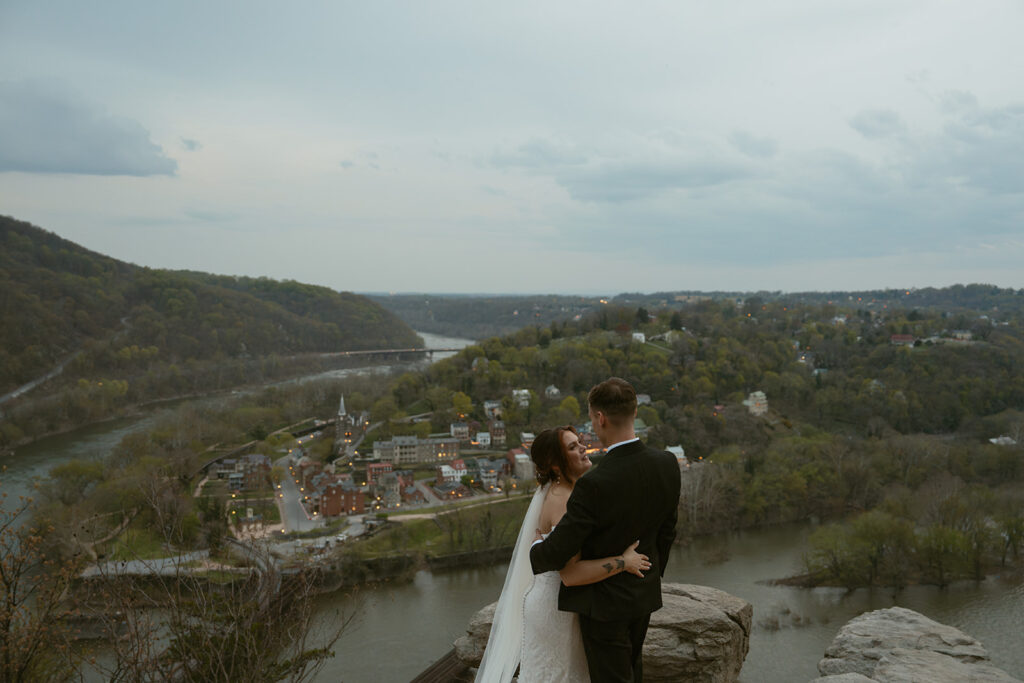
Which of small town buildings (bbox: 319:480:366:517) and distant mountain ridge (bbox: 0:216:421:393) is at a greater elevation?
distant mountain ridge (bbox: 0:216:421:393)

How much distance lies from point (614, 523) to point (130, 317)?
43442 millimetres

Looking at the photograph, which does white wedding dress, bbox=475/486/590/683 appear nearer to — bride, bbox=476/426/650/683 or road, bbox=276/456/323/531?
bride, bbox=476/426/650/683

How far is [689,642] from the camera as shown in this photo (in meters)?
3.17

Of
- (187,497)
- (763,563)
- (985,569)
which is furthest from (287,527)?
(985,569)

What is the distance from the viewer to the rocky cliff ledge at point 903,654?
2770 millimetres

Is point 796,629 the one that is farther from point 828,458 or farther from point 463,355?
point 463,355

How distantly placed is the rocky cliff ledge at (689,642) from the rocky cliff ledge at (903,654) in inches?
18.2

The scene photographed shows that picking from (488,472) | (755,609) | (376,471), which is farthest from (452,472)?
(755,609)

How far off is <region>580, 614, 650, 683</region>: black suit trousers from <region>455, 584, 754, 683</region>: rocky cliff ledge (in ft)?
5.65

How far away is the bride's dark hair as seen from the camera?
1683 millimetres

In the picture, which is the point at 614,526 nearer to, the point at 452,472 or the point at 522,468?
the point at 522,468

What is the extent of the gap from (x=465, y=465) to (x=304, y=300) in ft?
133

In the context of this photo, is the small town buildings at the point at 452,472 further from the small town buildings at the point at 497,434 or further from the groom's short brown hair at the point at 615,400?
the groom's short brown hair at the point at 615,400

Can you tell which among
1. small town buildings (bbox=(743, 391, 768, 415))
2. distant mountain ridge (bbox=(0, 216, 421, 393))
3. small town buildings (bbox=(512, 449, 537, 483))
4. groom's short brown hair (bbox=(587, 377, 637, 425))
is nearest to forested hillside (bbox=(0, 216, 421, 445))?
distant mountain ridge (bbox=(0, 216, 421, 393))
